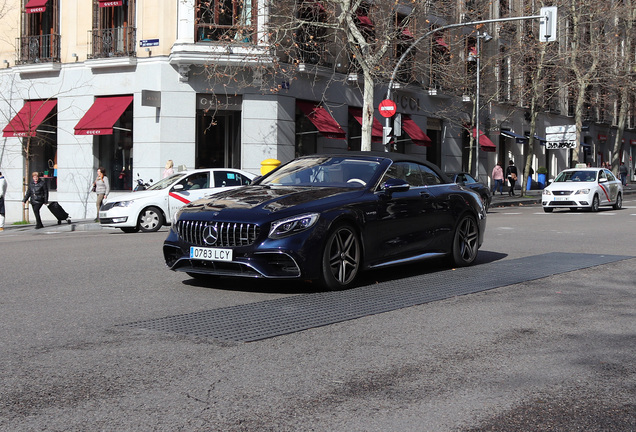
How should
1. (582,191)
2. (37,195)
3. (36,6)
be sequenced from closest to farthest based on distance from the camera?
(37,195) < (582,191) < (36,6)

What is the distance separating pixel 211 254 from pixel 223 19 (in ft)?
72.6

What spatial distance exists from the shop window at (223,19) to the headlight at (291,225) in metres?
20.2

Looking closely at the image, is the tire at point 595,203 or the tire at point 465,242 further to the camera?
the tire at point 595,203

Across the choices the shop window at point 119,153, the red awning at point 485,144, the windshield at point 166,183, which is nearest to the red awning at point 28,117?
the shop window at point 119,153

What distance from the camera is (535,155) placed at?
52312 millimetres

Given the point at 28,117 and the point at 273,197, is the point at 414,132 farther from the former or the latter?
the point at 273,197

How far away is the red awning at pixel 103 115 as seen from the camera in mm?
28672

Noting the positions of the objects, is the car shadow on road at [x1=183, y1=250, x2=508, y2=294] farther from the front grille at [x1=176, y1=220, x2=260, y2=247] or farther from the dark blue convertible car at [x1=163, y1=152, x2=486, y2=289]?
the front grille at [x1=176, y1=220, x2=260, y2=247]

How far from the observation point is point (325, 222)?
8.35 metres

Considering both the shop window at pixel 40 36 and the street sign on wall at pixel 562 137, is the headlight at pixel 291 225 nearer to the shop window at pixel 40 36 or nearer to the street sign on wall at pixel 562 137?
the shop window at pixel 40 36

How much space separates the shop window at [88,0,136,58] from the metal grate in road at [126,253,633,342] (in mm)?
21551

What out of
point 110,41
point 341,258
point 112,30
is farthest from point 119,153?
point 341,258

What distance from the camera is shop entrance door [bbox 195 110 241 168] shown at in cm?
2942

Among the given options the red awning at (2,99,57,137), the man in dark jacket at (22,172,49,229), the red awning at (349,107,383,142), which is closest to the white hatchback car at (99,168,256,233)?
the man in dark jacket at (22,172,49,229)
